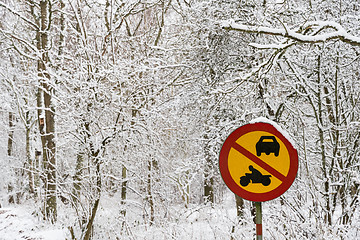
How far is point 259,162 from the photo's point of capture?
2803 millimetres

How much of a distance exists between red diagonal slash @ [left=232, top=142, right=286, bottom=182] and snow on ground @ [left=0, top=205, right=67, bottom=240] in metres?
4.95

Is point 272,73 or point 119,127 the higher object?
point 272,73

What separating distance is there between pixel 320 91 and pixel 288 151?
10.7 ft

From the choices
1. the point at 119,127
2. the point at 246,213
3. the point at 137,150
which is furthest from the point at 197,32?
the point at 246,213

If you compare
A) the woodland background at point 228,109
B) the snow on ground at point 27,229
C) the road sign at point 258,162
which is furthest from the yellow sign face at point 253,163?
the snow on ground at point 27,229

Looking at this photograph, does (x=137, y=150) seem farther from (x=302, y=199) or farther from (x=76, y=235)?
(x=302, y=199)

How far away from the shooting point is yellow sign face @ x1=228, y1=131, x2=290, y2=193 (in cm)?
275

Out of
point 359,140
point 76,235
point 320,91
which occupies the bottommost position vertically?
point 76,235

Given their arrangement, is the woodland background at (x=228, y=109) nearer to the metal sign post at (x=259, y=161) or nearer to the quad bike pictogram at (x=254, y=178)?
the metal sign post at (x=259, y=161)

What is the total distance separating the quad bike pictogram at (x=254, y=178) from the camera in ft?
9.09

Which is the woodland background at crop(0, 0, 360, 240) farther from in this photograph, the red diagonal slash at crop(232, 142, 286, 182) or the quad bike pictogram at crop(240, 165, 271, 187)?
the quad bike pictogram at crop(240, 165, 271, 187)

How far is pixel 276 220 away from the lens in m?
4.68

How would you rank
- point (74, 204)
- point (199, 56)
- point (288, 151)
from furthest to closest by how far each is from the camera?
point (199, 56) → point (74, 204) → point (288, 151)

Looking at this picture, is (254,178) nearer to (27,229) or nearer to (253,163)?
(253,163)
